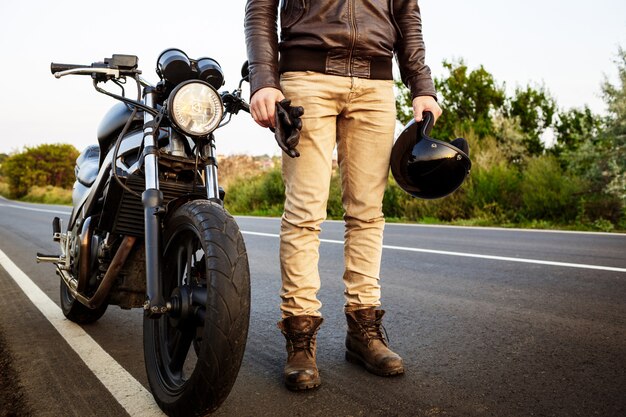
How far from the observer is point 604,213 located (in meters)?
10.0

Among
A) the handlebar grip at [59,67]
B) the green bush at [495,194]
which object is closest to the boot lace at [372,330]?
the handlebar grip at [59,67]

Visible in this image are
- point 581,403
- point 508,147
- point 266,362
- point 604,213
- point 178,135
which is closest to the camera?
point 581,403

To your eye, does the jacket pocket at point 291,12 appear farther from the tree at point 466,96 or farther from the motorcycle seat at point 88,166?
the tree at point 466,96

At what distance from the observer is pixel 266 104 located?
7.86 ft

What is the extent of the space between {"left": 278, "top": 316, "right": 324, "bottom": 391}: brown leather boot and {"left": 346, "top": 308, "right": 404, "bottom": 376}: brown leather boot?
0.21 metres

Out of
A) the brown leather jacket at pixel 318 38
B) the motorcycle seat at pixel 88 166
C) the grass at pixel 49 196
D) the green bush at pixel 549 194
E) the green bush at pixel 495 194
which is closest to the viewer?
the brown leather jacket at pixel 318 38

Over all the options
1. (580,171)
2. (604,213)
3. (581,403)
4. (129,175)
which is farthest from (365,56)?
(580,171)

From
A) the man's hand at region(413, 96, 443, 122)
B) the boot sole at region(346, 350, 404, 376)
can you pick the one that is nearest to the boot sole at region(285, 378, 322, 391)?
Result: the boot sole at region(346, 350, 404, 376)

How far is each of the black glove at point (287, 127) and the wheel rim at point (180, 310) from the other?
495mm

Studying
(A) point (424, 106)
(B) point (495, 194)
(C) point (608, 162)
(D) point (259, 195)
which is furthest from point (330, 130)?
(D) point (259, 195)

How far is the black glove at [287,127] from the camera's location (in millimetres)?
2279

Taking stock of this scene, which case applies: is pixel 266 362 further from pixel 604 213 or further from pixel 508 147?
pixel 508 147

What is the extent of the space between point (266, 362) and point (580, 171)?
9966mm

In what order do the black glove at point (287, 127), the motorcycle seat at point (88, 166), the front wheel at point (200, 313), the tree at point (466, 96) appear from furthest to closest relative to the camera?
1. the tree at point (466, 96)
2. the motorcycle seat at point (88, 166)
3. the black glove at point (287, 127)
4. the front wheel at point (200, 313)
